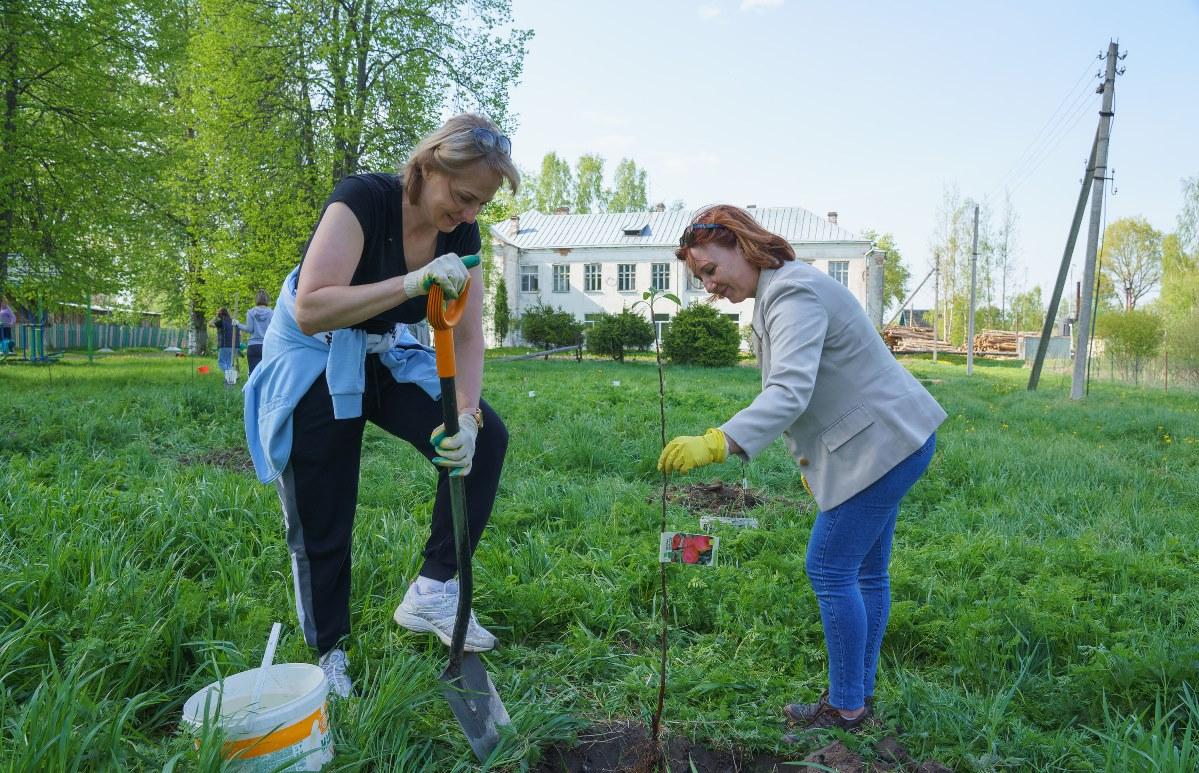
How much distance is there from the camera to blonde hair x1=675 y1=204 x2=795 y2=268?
2.15 meters

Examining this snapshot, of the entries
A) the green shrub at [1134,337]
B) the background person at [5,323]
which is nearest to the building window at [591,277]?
the green shrub at [1134,337]

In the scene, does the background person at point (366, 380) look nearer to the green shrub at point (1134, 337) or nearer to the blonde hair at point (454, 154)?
the blonde hair at point (454, 154)

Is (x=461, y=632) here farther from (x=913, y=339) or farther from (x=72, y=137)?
(x=913, y=339)

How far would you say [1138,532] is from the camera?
3943 millimetres

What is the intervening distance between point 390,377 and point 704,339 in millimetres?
21134

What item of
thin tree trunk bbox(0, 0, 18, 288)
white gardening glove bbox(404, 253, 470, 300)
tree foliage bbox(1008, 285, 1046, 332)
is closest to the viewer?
white gardening glove bbox(404, 253, 470, 300)

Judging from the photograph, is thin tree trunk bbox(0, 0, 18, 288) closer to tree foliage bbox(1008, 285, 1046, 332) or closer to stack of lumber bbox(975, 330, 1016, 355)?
stack of lumber bbox(975, 330, 1016, 355)

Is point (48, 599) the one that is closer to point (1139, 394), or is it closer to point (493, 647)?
point (493, 647)

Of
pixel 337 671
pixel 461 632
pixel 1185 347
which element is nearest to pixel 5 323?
pixel 337 671

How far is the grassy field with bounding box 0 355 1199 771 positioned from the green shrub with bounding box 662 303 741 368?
1809 cm

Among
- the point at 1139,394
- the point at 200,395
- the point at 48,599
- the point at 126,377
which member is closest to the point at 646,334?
the point at 1139,394

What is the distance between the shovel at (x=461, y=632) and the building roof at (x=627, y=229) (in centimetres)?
3526

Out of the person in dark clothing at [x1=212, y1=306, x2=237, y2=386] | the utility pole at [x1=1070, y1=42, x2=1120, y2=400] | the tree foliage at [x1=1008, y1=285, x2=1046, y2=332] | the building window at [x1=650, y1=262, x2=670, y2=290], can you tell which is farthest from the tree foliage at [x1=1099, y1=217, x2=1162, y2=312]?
the person in dark clothing at [x1=212, y1=306, x2=237, y2=386]

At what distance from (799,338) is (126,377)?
38.2 ft
